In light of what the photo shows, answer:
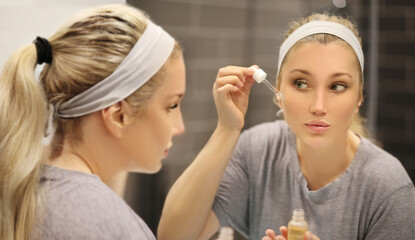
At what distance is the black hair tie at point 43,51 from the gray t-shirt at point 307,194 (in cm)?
40

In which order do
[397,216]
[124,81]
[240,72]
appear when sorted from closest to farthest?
[397,216] < [240,72] < [124,81]

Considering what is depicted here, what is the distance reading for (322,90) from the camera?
2.76ft

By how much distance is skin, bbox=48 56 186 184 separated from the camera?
41.8 inches

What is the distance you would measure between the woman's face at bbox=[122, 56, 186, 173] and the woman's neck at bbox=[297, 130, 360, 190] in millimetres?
313

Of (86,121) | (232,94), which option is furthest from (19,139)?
(232,94)

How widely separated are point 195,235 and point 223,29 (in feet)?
1.41

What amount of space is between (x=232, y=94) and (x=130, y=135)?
25cm

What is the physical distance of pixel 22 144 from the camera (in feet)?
3.29

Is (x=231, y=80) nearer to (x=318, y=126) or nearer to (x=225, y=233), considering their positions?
(x=318, y=126)

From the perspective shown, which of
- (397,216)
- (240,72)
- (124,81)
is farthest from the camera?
(124,81)

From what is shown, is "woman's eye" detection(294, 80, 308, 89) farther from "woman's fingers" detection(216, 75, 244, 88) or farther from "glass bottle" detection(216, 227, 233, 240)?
"glass bottle" detection(216, 227, 233, 240)

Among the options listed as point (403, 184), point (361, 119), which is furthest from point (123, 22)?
point (403, 184)

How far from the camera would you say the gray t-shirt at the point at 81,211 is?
0.94 meters

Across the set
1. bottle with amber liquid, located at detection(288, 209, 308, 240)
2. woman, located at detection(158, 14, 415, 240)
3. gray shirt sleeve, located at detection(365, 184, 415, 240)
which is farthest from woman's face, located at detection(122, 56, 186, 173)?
gray shirt sleeve, located at detection(365, 184, 415, 240)
